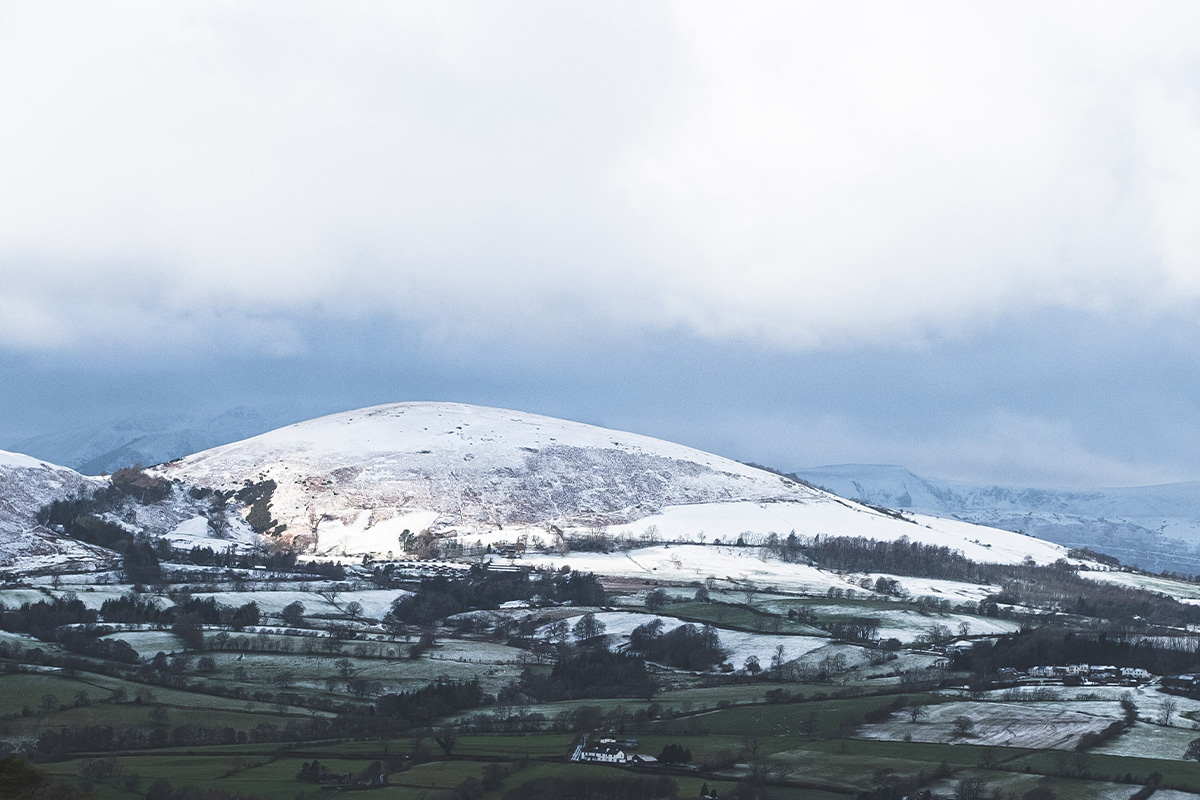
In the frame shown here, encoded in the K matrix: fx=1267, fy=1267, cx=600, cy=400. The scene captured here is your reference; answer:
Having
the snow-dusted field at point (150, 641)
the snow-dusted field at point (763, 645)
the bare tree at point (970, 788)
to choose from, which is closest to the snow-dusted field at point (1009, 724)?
the bare tree at point (970, 788)

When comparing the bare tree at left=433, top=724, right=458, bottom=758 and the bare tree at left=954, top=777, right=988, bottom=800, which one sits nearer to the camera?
the bare tree at left=954, top=777, right=988, bottom=800

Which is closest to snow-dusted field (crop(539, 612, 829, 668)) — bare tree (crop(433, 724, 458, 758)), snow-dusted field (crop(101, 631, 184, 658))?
snow-dusted field (crop(101, 631, 184, 658))

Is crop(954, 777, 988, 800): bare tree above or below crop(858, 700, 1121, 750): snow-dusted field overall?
below

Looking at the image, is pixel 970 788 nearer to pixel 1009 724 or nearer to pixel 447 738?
pixel 1009 724

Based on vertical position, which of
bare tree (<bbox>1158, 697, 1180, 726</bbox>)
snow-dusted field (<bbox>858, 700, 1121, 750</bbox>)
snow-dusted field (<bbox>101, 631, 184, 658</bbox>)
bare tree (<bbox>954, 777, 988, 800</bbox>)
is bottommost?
bare tree (<bbox>954, 777, 988, 800</bbox>)

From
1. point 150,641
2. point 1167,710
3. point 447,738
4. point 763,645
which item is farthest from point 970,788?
point 150,641

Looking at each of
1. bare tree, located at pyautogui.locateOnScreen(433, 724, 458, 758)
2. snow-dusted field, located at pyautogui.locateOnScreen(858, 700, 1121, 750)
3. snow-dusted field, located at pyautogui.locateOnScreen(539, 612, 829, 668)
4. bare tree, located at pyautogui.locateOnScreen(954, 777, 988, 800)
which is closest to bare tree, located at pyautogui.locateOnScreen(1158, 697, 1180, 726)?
snow-dusted field, located at pyautogui.locateOnScreen(858, 700, 1121, 750)

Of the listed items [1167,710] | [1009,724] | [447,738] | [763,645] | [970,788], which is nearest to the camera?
[970,788]

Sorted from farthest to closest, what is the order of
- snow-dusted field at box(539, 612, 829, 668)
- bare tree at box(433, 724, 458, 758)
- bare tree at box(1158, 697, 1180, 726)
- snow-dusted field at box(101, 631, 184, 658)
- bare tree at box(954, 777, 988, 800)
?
snow-dusted field at box(539, 612, 829, 668), snow-dusted field at box(101, 631, 184, 658), bare tree at box(1158, 697, 1180, 726), bare tree at box(433, 724, 458, 758), bare tree at box(954, 777, 988, 800)

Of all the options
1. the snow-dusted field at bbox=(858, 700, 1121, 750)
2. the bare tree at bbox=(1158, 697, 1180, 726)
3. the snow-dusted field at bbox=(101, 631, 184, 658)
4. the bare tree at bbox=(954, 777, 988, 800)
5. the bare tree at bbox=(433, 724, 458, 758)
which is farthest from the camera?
the snow-dusted field at bbox=(101, 631, 184, 658)

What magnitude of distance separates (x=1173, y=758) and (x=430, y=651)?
10238cm

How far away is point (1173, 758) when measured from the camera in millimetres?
109688

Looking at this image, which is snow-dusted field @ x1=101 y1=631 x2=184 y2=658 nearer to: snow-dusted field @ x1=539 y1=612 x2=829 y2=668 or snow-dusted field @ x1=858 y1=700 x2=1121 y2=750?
snow-dusted field @ x1=539 y1=612 x2=829 y2=668

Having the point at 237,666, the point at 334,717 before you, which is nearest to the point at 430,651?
the point at 237,666
